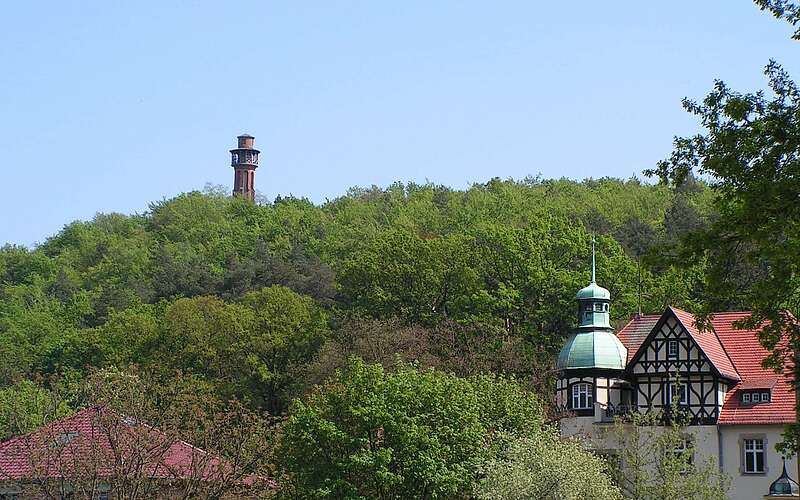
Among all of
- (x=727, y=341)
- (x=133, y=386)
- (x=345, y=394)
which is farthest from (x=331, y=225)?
(x=133, y=386)

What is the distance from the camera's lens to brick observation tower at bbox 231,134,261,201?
128 meters

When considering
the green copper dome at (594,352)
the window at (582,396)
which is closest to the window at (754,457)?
the green copper dome at (594,352)

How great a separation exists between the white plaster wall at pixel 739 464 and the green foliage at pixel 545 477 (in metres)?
8.70

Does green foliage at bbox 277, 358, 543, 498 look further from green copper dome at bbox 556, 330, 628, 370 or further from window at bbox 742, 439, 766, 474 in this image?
green copper dome at bbox 556, 330, 628, 370

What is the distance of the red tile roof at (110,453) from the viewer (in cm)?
3212

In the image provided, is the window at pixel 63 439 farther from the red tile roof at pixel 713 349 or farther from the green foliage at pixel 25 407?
the red tile roof at pixel 713 349

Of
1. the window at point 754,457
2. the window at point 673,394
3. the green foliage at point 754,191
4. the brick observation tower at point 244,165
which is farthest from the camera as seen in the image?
the brick observation tower at point 244,165

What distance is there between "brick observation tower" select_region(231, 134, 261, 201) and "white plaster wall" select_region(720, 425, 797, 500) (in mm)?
84063

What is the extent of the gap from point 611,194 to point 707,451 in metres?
51.6

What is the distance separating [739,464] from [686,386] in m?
3.20

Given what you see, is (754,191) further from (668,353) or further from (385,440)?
(668,353)

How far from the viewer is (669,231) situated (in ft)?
254

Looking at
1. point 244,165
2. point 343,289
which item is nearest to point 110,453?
point 343,289

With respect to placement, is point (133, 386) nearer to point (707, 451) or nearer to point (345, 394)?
point (345, 394)
